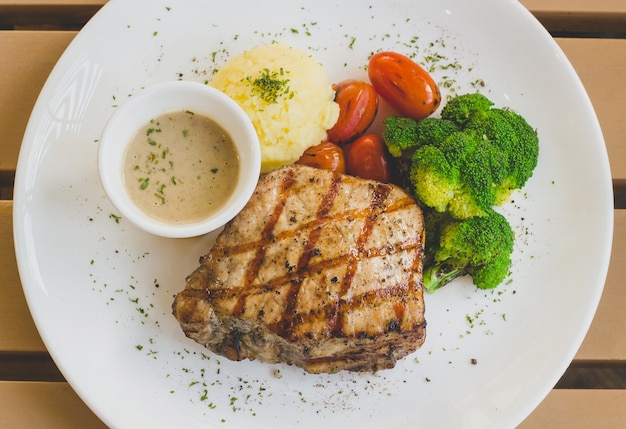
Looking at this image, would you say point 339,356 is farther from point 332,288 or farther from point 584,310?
point 584,310

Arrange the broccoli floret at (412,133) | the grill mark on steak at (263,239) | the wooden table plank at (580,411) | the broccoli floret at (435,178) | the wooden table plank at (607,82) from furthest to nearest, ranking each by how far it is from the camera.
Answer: the wooden table plank at (607,82)
the wooden table plank at (580,411)
the broccoli floret at (412,133)
the broccoli floret at (435,178)
the grill mark on steak at (263,239)

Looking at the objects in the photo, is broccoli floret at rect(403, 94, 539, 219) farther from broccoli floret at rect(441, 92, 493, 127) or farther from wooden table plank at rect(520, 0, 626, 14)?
wooden table plank at rect(520, 0, 626, 14)

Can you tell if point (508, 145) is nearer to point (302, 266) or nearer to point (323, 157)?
point (323, 157)

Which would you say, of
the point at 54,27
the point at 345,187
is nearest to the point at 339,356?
the point at 345,187

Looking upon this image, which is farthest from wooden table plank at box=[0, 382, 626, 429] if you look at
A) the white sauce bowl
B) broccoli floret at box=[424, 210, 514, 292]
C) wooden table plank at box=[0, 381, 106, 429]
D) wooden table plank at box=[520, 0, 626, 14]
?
wooden table plank at box=[520, 0, 626, 14]

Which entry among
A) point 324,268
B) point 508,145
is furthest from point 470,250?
point 324,268

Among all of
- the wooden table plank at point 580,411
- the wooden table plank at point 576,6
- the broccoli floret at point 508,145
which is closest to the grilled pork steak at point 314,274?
the broccoli floret at point 508,145

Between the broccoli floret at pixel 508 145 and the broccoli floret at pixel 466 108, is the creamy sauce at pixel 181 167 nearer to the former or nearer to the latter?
the broccoli floret at pixel 466 108
